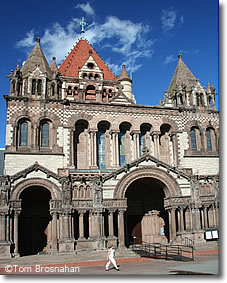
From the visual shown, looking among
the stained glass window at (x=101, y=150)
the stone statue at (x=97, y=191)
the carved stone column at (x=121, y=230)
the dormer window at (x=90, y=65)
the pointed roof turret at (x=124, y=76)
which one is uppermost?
the dormer window at (x=90, y=65)

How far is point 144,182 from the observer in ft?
93.2

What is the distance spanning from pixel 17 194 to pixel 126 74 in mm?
22918

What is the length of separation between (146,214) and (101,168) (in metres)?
5.86

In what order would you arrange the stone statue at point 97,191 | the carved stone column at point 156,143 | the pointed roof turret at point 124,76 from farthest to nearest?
the pointed roof turret at point 124,76 → the carved stone column at point 156,143 → the stone statue at point 97,191

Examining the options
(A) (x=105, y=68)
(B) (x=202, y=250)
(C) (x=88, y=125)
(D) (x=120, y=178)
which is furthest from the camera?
(A) (x=105, y=68)

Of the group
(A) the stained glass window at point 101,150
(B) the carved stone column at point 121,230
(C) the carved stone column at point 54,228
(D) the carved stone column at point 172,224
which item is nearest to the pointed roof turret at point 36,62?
(A) the stained glass window at point 101,150

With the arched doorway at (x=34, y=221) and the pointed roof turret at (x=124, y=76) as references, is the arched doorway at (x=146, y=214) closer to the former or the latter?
the arched doorway at (x=34, y=221)

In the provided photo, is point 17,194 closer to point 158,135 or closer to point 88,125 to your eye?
point 88,125

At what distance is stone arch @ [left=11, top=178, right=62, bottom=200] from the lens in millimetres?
24656

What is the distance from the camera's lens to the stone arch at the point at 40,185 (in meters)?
24.7

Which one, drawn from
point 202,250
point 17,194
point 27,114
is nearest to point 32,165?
point 17,194

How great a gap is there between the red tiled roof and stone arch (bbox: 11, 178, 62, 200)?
19966mm

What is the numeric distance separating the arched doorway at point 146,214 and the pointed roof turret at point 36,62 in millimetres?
14168

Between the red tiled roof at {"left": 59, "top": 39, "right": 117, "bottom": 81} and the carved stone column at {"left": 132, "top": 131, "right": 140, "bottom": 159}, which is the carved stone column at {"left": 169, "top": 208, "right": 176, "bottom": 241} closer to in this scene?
the carved stone column at {"left": 132, "top": 131, "right": 140, "bottom": 159}
